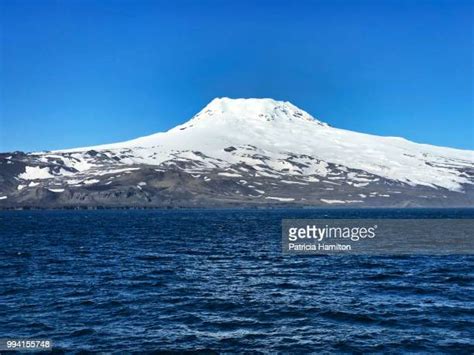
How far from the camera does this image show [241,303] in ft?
135

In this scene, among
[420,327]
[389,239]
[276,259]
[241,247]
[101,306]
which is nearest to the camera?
[420,327]

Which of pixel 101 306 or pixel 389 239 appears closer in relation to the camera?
pixel 101 306

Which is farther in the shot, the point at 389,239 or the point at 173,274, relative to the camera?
the point at 389,239

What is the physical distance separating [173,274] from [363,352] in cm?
3036

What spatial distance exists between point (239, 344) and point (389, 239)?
80.7 metres

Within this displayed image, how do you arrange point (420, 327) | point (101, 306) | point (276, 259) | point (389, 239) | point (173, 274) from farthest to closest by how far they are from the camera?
point (389, 239), point (276, 259), point (173, 274), point (101, 306), point (420, 327)

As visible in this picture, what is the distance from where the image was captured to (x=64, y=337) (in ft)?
103

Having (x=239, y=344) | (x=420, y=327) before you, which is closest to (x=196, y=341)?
(x=239, y=344)

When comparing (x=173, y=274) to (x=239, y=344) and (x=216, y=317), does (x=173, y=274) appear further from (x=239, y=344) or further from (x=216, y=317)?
(x=239, y=344)

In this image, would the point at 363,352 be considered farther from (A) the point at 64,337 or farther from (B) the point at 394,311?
(A) the point at 64,337

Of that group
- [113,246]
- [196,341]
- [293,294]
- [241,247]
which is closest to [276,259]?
[241,247]

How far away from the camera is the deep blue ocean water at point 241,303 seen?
31266 millimetres

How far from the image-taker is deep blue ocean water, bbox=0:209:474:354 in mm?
31266

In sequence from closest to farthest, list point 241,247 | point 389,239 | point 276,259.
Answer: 1. point 276,259
2. point 241,247
3. point 389,239
